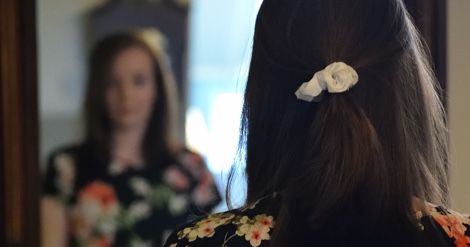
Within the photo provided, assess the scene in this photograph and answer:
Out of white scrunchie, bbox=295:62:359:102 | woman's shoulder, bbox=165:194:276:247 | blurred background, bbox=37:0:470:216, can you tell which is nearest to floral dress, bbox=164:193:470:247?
woman's shoulder, bbox=165:194:276:247

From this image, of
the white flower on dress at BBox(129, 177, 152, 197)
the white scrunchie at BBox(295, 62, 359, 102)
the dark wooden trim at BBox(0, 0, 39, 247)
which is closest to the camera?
the white scrunchie at BBox(295, 62, 359, 102)

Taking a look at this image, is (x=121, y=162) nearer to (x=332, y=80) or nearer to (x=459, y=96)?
(x=459, y=96)

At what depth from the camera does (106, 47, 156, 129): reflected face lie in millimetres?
1555

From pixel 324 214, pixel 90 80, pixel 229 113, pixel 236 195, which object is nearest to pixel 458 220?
pixel 324 214

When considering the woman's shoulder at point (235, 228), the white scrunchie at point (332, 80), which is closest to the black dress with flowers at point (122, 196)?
the woman's shoulder at point (235, 228)

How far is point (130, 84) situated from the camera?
1.56 m

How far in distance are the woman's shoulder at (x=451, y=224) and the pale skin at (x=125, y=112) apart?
92 cm

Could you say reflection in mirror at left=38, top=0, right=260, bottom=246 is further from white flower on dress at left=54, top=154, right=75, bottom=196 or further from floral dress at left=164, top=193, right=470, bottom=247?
floral dress at left=164, top=193, right=470, bottom=247

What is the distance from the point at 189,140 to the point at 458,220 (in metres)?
0.89

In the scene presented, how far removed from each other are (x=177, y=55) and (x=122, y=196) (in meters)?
0.33

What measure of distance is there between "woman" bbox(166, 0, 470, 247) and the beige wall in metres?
0.28

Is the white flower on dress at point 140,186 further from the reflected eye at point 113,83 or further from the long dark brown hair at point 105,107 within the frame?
the reflected eye at point 113,83

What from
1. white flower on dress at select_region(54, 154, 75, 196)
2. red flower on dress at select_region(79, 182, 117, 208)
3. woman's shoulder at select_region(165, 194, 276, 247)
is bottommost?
red flower on dress at select_region(79, 182, 117, 208)

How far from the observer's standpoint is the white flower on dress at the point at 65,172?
154 cm
